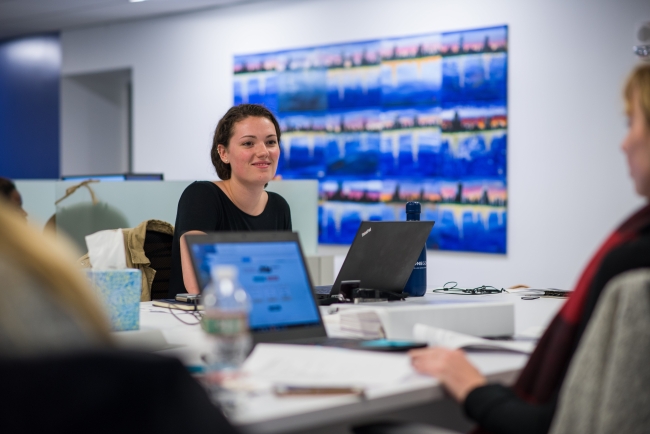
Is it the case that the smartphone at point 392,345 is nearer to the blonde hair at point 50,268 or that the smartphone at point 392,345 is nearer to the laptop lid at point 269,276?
the laptop lid at point 269,276

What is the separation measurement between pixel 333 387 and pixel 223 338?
19cm

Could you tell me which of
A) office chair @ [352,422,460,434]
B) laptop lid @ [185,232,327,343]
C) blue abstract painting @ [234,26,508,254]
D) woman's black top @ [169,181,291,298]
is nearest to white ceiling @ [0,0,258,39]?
blue abstract painting @ [234,26,508,254]

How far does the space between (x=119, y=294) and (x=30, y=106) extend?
23.2 feet

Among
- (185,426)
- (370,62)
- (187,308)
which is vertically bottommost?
(187,308)

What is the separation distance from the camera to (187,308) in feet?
6.83

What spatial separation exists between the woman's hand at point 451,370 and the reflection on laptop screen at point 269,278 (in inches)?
13.0

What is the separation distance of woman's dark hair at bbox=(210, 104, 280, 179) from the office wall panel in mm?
5277

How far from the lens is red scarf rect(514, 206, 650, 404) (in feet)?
3.84

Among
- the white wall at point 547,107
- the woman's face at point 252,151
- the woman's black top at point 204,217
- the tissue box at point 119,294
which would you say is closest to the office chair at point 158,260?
the woman's black top at point 204,217

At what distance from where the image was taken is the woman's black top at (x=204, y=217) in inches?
107

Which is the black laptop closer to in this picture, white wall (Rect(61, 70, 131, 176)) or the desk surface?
the desk surface

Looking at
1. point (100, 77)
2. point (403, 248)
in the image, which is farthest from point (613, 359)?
point (100, 77)

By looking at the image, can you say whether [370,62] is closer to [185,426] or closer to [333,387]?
[333,387]

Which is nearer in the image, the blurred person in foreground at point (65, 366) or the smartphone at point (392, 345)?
the blurred person in foreground at point (65, 366)
